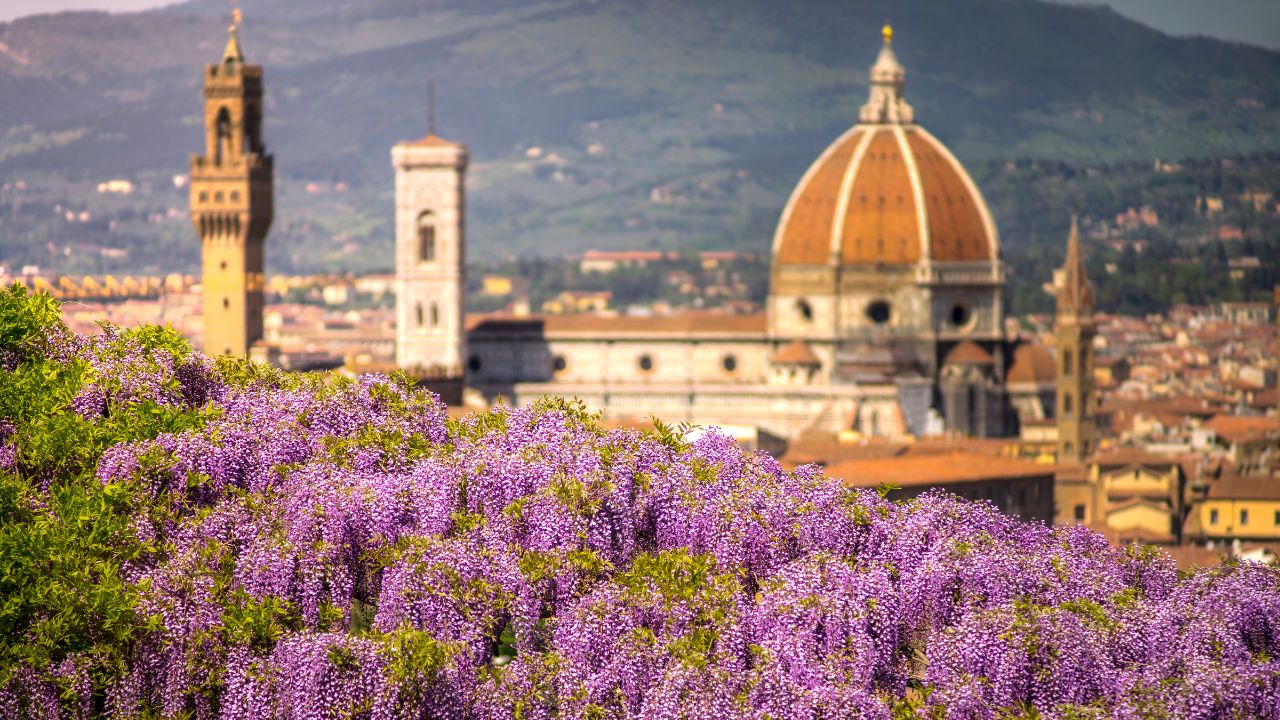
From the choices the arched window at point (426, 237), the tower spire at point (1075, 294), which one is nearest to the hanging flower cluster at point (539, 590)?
the arched window at point (426, 237)

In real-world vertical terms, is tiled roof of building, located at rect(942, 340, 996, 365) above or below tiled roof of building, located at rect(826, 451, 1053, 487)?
above

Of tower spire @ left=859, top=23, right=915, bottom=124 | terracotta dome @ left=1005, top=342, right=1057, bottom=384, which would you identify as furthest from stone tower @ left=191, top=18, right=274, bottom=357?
terracotta dome @ left=1005, top=342, right=1057, bottom=384

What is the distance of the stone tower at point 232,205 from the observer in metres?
98.9

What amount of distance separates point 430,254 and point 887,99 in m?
17.1

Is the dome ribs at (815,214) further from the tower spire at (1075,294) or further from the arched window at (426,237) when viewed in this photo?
the arched window at (426,237)

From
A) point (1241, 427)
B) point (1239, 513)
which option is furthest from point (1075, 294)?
point (1239, 513)

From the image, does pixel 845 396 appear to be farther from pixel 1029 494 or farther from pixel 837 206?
pixel 1029 494

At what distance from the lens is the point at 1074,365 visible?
324 ft

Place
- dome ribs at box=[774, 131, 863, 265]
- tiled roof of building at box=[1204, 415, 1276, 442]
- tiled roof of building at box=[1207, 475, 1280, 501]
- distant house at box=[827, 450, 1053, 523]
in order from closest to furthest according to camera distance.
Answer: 1. distant house at box=[827, 450, 1053, 523]
2. tiled roof of building at box=[1207, 475, 1280, 501]
3. dome ribs at box=[774, 131, 863, 265]
4. tiled roof of building at box=[1204, 415, 1276, 442]

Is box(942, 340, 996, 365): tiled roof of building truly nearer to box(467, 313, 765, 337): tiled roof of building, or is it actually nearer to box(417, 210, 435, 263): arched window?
box(467, 313, 765, 337): tiled roof of building

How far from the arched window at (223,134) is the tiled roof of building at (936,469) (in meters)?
32.9

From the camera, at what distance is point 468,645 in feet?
82.9

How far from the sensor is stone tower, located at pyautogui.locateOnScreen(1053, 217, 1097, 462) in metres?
94.8

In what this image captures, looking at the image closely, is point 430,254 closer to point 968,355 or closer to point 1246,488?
point 968,355
